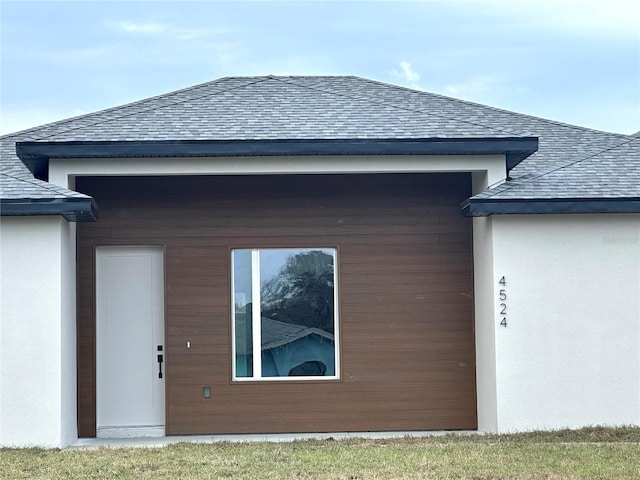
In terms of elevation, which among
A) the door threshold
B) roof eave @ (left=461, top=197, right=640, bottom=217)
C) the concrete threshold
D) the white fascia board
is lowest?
the concrete threshold

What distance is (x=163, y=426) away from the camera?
43.9ft

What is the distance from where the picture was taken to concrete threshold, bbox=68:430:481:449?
12562mm

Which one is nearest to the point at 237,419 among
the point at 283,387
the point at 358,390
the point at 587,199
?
the point at 283,387

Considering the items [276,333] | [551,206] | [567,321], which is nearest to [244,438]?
[276,333]

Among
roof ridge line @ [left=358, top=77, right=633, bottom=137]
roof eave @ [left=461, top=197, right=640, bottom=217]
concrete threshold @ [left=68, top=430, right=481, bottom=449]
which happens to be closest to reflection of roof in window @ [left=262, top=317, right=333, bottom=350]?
concrete threshold @ [left=68, top=430, right=481, bottom=449]

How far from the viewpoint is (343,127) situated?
515 inches

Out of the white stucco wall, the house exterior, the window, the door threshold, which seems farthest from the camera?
the window

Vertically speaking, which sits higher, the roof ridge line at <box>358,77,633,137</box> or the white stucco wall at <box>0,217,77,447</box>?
Result: the roof ridge line at <box>358,77,633,137</box>

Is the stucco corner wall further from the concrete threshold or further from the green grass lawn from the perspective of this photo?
the concrete threshold

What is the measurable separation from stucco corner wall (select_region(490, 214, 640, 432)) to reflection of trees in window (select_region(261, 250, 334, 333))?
2.21 metres

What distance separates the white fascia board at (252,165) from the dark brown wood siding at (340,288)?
818 millimetres

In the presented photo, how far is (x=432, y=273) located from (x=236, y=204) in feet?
8.66

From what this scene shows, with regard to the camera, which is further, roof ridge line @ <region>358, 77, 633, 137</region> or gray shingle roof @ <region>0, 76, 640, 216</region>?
roof ridge line @ <region>358, 77, 633, 137</region>

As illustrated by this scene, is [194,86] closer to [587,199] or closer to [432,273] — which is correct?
[432,273]
